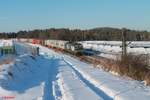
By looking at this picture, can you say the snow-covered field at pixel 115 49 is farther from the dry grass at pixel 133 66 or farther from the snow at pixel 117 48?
the dry grass at pixel 133 66

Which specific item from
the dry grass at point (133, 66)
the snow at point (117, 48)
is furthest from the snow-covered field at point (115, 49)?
the dry grass at point (133, 66)

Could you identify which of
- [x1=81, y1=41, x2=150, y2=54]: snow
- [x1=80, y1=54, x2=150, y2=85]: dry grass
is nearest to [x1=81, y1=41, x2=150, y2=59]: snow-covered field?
[x1=81, y1=41, x2=150, y2=54]: snow

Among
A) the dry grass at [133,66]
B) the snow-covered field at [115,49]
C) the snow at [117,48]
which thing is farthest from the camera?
the snow at [117,48]

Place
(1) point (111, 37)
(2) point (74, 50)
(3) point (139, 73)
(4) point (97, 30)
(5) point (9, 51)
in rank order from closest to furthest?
(3) point (139, 73) → (5) point (9, 51) → (2) point (74, 50) → (1) point (111, 37) → (4) point (97, 30)

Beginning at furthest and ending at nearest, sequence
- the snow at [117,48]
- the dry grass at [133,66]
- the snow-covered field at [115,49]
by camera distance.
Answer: the snow at [117,48], the snow-covered field at [115,49], the dry grass at [133,66]

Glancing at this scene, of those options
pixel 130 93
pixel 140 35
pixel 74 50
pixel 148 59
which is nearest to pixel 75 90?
pixel 130 93

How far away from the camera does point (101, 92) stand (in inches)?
584

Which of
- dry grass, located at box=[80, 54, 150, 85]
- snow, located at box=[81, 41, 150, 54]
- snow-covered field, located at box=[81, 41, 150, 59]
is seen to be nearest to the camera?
dry grass, located at box=[80, 54, 150, 85]

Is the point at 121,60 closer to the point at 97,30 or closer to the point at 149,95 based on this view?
the point at 149,95

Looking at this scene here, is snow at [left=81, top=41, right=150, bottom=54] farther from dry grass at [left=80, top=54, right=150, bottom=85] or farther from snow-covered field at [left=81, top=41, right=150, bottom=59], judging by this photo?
dry grass at [left=80, top=54, right=150, bottom=85]

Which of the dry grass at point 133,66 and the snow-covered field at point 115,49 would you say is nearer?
the dry grass at point 133,66

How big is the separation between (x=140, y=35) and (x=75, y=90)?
128m

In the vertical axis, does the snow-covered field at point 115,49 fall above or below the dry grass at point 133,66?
below

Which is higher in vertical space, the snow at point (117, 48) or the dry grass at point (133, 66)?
the dry grass at point (133, 66)
